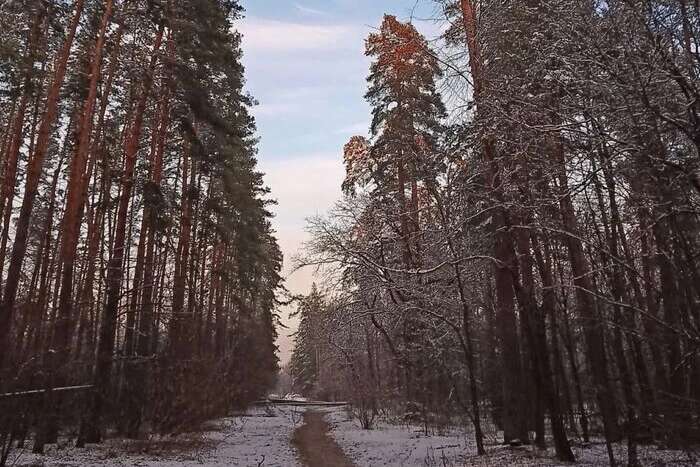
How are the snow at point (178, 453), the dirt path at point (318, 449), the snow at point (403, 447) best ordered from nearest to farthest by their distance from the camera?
1. the snow at point (178, 453)
2. the snow at point (403, 447)
3. the dirt path at point (318, 449)

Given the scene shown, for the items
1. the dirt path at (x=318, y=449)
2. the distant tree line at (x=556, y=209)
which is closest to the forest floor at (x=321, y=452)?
the dirt path at (x=318, y=449)

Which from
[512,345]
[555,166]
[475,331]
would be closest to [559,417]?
[512,345]

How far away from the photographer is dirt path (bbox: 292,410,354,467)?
12.0 metres

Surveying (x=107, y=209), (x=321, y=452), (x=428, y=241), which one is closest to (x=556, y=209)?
(x=428, y=241)

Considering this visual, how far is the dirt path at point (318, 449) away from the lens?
39.4 ft

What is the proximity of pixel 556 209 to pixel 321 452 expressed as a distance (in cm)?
1005

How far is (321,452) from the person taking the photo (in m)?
14.1

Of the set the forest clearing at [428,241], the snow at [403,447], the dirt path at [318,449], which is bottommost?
the dirt path at [318,449]

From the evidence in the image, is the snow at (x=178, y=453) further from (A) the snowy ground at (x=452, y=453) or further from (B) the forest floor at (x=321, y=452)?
(A) the snowy ground at (x=452, y=453)

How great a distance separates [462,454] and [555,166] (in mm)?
8601

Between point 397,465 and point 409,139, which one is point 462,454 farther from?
point 409,139

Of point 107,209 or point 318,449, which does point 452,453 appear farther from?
point 107,209

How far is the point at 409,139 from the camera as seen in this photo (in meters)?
17.4

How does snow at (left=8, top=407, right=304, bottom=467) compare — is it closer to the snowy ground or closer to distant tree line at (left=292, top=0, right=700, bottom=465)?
the snowy ground
